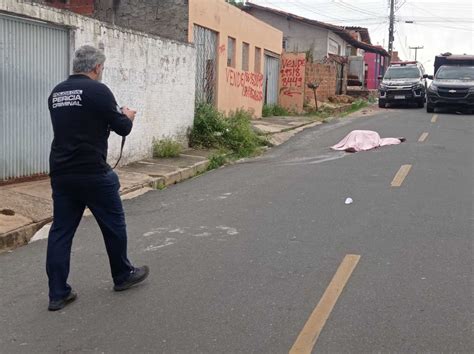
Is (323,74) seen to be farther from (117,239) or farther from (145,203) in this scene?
(117,239)

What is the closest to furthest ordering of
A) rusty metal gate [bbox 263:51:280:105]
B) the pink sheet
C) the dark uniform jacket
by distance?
1. the dark uniform jacket
2. the pink sheet
3. rusty metal gate [bbox 263:51:280:105]

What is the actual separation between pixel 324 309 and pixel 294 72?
69.8 feet

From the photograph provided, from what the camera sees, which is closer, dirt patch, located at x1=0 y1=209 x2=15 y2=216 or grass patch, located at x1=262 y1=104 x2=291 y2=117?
dirt patch, located at x1=0 y1=209 x2=15 y2=216

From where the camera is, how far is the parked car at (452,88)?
22031 millimetres

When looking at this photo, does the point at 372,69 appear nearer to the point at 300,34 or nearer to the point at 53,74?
the point at 300,34

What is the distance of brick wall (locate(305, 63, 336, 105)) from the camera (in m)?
27.2

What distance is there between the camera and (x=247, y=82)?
20.1 meters

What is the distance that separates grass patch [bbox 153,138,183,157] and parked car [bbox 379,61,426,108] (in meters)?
15.4

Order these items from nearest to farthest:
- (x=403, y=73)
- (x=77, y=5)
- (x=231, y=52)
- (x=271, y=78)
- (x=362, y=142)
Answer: (x=362, y=142)
(x=77, y=5)
(x=231, y=52)
(x=271, y=78)
(x=403, y=73)

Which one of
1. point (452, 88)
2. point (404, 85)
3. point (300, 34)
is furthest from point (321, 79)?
point (452, 88)

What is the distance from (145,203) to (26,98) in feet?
7.65

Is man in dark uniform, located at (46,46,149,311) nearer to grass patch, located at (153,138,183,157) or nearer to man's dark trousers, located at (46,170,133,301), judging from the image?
man's dark trousers, located at (46,170,133,301)

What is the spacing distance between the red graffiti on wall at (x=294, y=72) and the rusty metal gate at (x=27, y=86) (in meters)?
16.4

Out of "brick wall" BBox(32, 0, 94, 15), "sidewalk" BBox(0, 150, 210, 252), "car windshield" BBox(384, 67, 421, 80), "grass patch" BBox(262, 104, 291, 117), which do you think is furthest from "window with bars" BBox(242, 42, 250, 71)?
"car windshield" BBox(384, 67, 421, 80)
